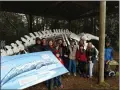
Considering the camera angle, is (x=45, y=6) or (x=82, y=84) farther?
(x=45, y=6)

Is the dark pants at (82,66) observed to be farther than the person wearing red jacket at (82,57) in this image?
Yes

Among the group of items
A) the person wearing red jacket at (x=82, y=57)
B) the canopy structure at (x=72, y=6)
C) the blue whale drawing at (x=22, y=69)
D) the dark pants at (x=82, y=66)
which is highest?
the canopy structure at (x=72, y=6)

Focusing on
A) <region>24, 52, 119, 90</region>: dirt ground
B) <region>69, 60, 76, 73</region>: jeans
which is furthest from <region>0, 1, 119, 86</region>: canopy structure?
<region>69, 60, 76, 73</region>: jeans

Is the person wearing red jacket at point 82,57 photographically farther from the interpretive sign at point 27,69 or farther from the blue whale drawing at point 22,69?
the blue whale drawing at point 22,69

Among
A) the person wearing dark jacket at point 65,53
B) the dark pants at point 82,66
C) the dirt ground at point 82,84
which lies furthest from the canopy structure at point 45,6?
the dirt ground at point 82,84

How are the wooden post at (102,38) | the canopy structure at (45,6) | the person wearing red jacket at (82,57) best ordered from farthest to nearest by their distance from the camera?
the canopy structure at (45,6) < the person wearing red jacket at (82,57) < the wooden post at (102,38)

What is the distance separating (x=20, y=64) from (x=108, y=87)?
3.13 meters

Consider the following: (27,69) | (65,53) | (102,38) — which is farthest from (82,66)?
(27,69)

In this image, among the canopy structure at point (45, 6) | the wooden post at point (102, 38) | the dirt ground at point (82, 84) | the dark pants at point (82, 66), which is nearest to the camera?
the dirt ground at point (82, 84)

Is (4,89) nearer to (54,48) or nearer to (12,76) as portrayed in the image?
(12,76)

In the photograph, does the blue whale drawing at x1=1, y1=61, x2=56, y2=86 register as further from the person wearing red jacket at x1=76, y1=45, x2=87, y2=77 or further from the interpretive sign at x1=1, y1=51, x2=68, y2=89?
the person wearing red jacket at x1=76, y1=45, x2=87, y2=77

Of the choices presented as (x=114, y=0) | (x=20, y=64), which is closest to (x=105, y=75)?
(x=114, y=0)

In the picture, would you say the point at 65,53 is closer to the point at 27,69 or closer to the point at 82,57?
the point at 82,57

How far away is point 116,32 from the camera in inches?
658
